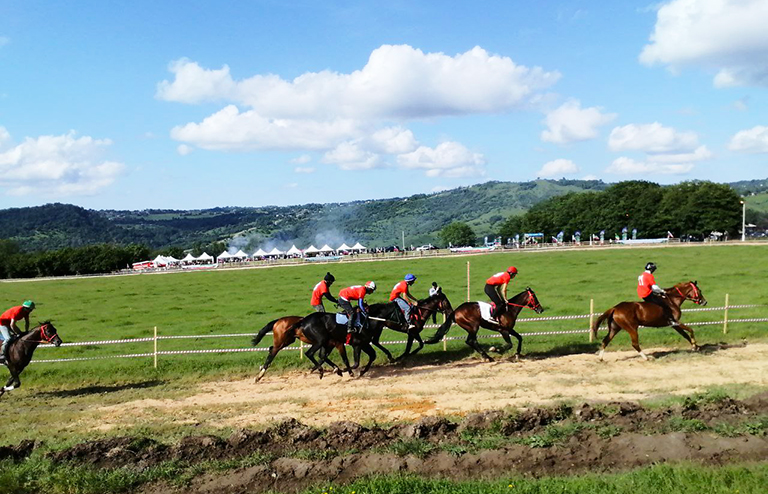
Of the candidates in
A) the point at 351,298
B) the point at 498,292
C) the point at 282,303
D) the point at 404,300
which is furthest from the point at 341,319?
the point at 282,303

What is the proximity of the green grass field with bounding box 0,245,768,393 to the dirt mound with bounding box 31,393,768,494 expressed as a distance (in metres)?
6.93

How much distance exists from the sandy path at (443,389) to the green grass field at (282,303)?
71.7 inches

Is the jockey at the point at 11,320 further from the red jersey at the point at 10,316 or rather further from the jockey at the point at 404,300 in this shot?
the jockey at the point at 404,300

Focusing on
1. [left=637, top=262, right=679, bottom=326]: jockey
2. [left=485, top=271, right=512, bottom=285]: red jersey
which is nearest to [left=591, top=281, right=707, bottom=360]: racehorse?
[left=637, top=262, right=679, bottom=326]: jockey

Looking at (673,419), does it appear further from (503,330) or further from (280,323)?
(280,323)

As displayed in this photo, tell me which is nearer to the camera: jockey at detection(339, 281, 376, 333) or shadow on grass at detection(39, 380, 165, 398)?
shadow on grass at detection(39, 380, 165, 398)

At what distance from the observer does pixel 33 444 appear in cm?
1016

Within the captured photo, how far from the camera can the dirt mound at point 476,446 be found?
850 cm

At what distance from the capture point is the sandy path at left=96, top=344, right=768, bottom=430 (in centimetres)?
1221

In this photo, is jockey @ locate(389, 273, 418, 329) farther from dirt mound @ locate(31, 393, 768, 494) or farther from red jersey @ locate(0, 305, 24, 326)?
red jersey @ locate(0, 305, 24, 326)

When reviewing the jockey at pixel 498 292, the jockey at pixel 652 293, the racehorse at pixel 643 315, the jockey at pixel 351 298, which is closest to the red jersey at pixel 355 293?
the jockey at pixel 351 298

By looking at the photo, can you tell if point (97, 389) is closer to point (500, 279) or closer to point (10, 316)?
point (10, 316)

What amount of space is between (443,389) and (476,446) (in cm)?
432

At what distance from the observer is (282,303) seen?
3152 centimetres
